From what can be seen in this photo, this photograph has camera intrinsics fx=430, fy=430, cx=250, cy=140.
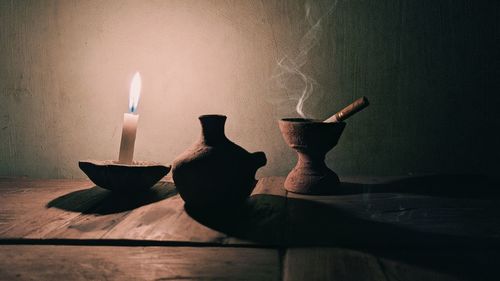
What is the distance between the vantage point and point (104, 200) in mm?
1309

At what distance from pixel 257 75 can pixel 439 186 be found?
78 cm

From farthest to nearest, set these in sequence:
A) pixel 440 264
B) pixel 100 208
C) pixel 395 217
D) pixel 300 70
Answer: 1. pixel 300 70
2. pixel 100 208
3. pixel 395 217
4. pixel 440 264

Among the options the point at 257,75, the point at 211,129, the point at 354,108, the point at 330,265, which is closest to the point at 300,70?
the point at 257,75

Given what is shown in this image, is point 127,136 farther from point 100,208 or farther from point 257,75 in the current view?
point 257,75

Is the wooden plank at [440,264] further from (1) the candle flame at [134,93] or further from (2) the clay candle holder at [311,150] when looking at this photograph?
(1) the candle flame at [134,93]

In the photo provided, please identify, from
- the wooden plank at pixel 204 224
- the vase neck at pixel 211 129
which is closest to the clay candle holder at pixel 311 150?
the wooden plank at pixel 204 224

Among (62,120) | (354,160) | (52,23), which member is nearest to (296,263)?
(354,160)

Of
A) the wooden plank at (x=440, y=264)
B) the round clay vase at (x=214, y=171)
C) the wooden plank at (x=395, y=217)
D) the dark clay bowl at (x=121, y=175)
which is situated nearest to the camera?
the wooden plank at (x=440, y=264)

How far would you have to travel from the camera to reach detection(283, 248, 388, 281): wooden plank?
2.50ft

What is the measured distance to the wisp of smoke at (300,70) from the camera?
5.47 feet

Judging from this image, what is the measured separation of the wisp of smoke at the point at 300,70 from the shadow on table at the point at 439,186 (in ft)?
1.32

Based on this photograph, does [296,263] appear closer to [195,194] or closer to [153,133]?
[195,194]

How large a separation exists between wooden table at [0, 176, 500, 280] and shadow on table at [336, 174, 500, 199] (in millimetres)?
13

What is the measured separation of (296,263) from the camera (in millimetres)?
825
